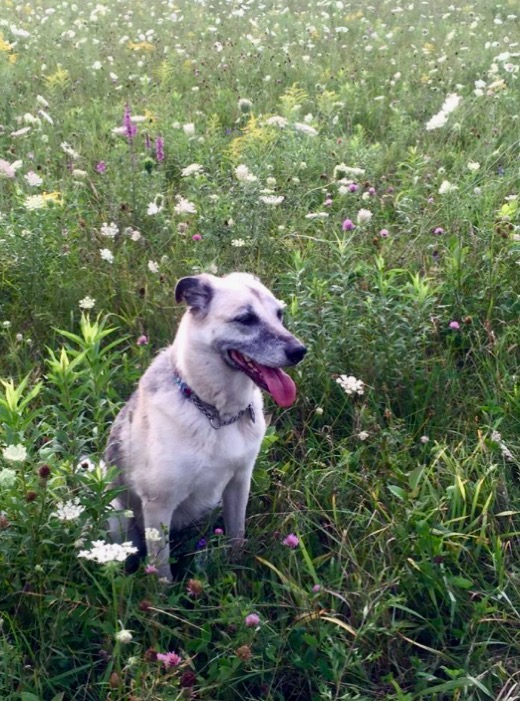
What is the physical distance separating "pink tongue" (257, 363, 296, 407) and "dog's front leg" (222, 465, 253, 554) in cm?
37

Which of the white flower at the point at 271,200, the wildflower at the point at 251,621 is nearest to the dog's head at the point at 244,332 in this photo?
the wildflower at the point at 251,621

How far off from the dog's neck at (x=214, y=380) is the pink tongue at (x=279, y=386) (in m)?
0.11

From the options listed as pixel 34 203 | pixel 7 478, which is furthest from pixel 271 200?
pixel 7 478

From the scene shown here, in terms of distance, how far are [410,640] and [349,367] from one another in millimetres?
1467

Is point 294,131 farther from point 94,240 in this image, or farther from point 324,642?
point 324,642

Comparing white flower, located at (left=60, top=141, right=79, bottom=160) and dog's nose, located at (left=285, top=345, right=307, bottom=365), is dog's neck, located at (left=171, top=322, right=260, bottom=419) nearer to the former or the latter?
dog's nose, located at (left=285, top=345, right=307, bottom=365)

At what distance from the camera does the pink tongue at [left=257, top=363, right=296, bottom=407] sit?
2.70 m

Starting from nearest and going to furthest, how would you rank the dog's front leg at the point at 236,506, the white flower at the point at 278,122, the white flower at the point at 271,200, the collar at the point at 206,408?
1. the collar at the point at 206,408
2. the dog's front leg at the point at 236,506
3. the white flower at the point at 271,200
4. the white flower at the point at 278,122

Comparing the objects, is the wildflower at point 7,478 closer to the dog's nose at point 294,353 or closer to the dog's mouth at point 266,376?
the dog's mouth at point 266,376

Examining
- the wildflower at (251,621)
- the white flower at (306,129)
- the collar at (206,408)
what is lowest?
the wildflower at (251,621)

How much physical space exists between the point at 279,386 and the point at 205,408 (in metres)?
0.31

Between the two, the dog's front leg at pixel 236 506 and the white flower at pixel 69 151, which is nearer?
the dog's front leg at pixel 236 506

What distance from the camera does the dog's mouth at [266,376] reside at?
2725 millimetres

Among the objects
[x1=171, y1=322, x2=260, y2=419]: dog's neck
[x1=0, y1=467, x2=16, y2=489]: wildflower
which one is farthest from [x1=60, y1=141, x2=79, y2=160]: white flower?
[x1=0, y1=467, x2=16, y2=489]: wildflower
